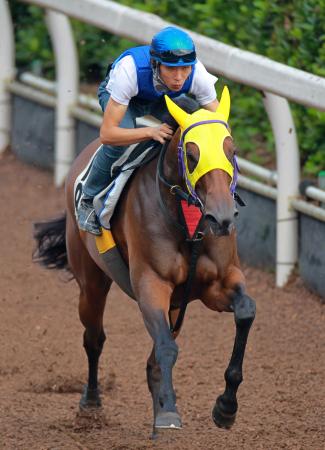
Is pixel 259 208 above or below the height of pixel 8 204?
above

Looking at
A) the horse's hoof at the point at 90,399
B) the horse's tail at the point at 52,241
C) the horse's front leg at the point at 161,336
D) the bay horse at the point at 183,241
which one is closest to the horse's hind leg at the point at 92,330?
the horse's hoof at the point at 90,399

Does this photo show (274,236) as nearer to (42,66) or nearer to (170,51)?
(170,51)

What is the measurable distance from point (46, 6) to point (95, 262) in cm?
369

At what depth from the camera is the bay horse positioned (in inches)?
202

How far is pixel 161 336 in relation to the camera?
5.47m

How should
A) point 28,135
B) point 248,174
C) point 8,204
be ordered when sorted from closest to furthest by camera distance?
point 248,174
point 8,204
point 28,135

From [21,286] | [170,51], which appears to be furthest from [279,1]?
[170,51]

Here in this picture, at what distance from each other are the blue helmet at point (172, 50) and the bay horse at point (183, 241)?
0.19 meters

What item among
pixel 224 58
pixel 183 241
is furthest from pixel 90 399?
pixel 224 58

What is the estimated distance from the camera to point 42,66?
1112 centimetres

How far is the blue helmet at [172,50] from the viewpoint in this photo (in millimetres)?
5414

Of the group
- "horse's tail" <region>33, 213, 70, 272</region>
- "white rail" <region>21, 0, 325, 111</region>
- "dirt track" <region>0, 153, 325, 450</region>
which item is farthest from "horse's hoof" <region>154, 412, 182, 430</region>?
"white rail" <region>21, 0, 325, 111</region>

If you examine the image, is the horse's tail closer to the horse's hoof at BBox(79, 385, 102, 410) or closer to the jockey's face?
the horse's hoof at BBox(79, 385, 102, 410)

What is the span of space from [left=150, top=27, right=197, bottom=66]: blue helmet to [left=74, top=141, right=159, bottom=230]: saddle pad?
54 centimetres
